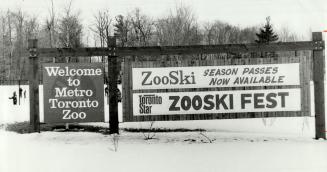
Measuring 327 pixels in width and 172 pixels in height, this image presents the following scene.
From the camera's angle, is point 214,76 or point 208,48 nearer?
point 208,48

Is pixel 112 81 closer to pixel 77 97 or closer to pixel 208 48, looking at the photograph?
pixel 77 97

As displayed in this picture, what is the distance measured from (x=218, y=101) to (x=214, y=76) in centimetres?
52

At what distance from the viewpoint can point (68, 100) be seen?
24.7 ft

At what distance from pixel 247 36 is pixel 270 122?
70918 millimetres

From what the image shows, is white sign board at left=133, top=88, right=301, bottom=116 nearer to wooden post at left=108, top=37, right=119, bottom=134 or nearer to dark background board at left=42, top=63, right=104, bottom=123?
wooden post at left=108, top=37, right=119, bottom=134

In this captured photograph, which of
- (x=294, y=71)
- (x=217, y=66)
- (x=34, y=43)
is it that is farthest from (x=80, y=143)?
(x=294, y=71)

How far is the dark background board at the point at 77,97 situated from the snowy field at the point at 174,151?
376 millimetres

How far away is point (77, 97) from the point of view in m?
7.53

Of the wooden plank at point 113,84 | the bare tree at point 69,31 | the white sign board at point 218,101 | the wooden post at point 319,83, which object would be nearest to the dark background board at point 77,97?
the wooden plank at point 113,84

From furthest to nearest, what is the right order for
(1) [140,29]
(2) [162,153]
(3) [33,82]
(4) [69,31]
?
1. (1) [140,29]
2. (4) [69,31]
3. (3) [33,82]
4. (2) [162,153]

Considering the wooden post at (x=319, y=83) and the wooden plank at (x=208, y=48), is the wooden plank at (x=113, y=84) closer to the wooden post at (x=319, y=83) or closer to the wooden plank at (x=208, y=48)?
the wooden plank at (x=208, y=48)

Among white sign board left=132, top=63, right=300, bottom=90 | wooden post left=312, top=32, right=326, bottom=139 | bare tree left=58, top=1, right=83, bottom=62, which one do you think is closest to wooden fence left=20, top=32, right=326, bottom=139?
wooden post left=312, top=32, right=326, bottom=139

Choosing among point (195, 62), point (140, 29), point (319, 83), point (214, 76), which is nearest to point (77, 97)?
point (195, 62)

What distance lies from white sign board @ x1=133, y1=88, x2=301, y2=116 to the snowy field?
21.7 inches
